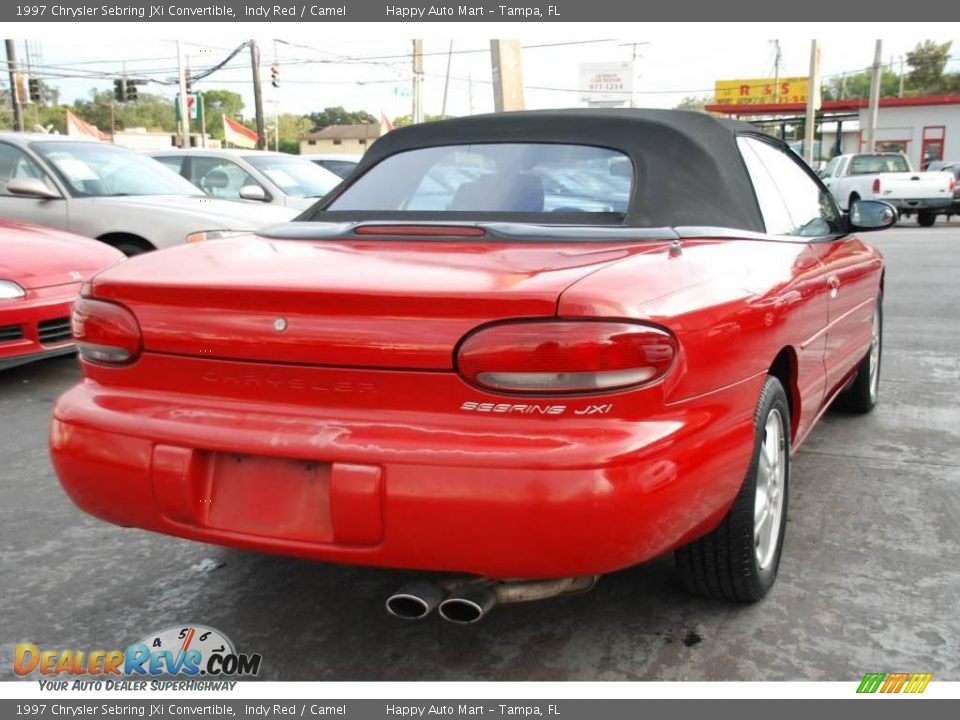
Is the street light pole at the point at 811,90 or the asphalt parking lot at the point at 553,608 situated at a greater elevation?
the street light pole at the point at 811,90

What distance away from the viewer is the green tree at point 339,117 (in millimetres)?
117938

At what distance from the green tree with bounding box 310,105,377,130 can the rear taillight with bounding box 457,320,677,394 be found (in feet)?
379

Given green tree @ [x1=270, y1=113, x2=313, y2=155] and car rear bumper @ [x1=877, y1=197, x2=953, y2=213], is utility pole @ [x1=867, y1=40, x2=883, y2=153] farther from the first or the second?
green tree @ [x1=270, y1=113, x2=313, y2=155]

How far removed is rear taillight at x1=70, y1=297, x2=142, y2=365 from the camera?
101 inches

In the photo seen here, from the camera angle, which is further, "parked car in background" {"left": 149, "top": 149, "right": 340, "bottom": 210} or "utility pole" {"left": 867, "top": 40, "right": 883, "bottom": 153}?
"utility pole" {"left": 867, "top": 40, "right": 883, "bottom": 153}

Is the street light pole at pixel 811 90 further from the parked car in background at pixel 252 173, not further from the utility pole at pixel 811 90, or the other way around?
the parked car in background at pixel 252 173

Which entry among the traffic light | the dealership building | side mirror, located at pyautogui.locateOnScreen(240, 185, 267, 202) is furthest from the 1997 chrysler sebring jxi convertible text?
the traffic light

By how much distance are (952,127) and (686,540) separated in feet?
159

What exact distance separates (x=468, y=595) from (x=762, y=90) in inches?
2692

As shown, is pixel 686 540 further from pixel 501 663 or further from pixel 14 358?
pixel 14 358

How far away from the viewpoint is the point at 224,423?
2371 millimetres

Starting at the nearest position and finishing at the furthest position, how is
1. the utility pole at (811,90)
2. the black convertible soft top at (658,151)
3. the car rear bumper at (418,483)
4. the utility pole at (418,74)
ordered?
the car rear bumper at (418,483), the black convertible soft top at (658,151), the utility pole at (811,90), the utility pole at (418,74)

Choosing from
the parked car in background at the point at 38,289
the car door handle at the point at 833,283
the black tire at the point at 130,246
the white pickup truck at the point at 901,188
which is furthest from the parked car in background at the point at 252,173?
the white pickup truck at the point at 901,188

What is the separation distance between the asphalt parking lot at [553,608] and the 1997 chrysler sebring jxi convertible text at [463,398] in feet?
0.73
